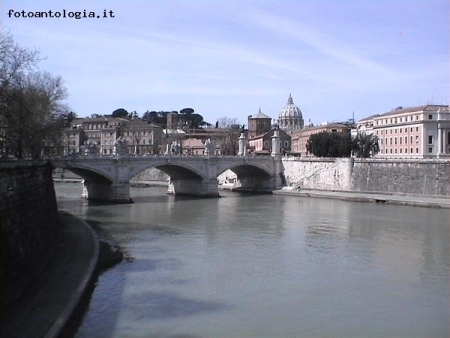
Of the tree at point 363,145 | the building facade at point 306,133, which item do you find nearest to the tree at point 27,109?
the tree at point 363,145

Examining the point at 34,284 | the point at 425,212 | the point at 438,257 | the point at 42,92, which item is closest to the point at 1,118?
the point at 42,92

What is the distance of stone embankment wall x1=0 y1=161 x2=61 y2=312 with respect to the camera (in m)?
9.04

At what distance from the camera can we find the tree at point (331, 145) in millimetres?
45656

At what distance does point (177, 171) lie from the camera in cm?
3731

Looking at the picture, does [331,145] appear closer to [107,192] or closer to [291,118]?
[107,192]

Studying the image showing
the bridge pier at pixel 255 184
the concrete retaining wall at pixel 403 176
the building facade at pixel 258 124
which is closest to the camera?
the concrete retaining wall at pixel 403 176

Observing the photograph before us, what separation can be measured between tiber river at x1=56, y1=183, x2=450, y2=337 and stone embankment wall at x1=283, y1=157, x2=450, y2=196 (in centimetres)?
901

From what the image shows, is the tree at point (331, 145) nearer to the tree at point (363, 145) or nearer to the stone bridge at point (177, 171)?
the tree at point (363, 145)

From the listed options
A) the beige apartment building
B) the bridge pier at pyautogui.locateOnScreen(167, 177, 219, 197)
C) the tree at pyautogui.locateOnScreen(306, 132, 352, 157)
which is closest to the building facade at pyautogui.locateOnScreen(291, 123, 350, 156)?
the beige apartment building

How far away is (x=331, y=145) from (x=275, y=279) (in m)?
35.1

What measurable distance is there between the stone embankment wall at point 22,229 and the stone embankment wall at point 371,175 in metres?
23.2

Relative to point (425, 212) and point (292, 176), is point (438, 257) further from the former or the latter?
point (292, 176)

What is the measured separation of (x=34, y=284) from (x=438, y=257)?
1018 cm

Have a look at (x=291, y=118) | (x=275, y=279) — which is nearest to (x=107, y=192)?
(x=275, y=279)
